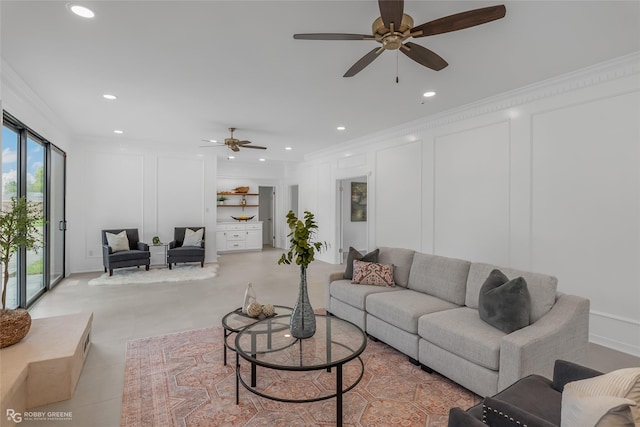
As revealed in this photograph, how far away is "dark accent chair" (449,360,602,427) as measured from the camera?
1.28 m

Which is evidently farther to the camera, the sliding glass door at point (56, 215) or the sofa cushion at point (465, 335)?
the sliding glass door at point (56, 215)

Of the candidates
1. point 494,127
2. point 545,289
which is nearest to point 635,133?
point 494,127

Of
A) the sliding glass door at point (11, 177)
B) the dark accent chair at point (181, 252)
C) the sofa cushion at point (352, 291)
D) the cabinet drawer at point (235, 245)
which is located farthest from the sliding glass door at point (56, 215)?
the sofa cushion at point (352, 291)

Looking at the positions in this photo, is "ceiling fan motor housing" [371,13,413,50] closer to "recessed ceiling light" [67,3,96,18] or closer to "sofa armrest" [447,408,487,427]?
"recessed ceiling light" [67,3,96,18]

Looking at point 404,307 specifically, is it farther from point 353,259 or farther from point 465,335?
point 353,259

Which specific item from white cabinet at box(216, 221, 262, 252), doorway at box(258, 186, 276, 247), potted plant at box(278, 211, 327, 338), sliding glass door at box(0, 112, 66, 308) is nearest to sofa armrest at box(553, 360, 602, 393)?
potted plant at box(278, 211, 327, 338)

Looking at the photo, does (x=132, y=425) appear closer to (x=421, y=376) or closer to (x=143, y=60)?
(x=421, y=376)

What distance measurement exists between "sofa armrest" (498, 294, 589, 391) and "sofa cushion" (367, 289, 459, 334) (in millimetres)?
759

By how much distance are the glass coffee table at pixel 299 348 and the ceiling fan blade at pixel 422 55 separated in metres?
2.04

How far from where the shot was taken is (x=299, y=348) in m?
2.23

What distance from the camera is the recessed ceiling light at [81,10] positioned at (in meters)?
2.16

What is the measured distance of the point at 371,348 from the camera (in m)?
3.10

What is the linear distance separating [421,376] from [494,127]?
319cm

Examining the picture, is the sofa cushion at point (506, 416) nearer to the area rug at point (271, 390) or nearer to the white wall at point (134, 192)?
the area rug at point (271, 390)
